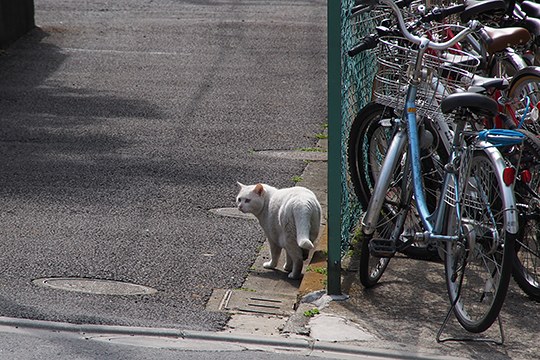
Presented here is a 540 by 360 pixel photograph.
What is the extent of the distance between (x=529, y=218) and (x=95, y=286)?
262cm

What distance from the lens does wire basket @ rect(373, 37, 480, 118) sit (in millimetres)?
5754

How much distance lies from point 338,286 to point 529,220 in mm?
1151

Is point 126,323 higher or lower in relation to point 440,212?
lower

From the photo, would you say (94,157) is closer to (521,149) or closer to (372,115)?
(372,115)

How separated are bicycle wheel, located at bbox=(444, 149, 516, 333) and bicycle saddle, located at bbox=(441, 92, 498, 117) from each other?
22 centimetres

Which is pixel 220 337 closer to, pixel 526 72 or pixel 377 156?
pixel 377 156

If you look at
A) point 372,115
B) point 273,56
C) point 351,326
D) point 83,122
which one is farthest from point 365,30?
point 273,56

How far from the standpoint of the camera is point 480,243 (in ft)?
17.3

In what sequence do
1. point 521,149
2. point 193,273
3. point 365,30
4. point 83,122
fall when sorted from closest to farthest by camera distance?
point 521,149, point 193,273, point 365,30, point 83,122

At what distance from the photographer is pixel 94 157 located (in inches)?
379

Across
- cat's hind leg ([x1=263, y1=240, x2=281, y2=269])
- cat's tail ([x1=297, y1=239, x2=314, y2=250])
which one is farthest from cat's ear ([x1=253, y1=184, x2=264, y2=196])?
cat's tail ([x1=297, y1=239, x2=314, y2=250])

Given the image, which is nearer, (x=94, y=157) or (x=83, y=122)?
(x=94, y=157)

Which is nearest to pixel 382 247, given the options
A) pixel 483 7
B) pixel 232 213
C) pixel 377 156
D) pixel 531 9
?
pixel 377 156

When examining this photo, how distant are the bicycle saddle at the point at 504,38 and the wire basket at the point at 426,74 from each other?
0.72 feet
